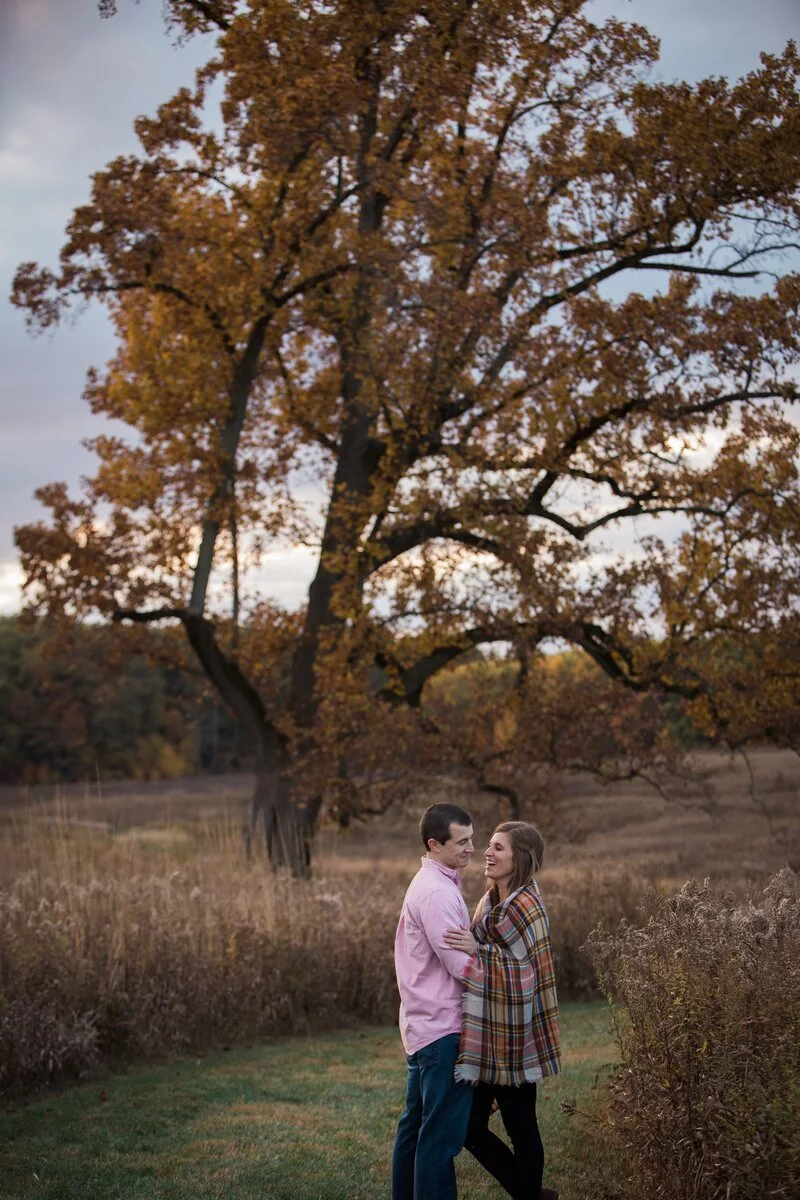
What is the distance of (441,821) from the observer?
455 centimetres

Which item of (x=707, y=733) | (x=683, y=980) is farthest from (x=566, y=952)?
(x=683, y=980)

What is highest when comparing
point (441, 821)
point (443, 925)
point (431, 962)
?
point (441, 821)

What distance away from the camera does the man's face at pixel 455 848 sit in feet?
14.9

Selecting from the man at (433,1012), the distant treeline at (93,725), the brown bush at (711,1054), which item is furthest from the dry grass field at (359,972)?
the distant treeline at (93,725)

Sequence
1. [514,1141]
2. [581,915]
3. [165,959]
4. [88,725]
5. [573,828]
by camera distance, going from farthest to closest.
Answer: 1. [88,725]
2. [573,828]
3. [581,915]
4. [165,959]
5. [514,1141]

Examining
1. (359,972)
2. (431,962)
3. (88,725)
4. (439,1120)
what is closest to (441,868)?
(431,962)

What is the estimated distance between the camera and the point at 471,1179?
5.80 m

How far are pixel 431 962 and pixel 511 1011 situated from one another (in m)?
Result: 0.34

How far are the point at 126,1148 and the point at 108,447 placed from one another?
45.9 ft

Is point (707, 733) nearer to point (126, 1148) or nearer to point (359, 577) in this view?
point (359, 577)

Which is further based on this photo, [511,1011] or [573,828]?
[573,828]

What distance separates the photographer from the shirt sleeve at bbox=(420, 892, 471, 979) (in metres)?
4.39

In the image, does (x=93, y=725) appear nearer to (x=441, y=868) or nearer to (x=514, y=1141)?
(x=514, y=1141)

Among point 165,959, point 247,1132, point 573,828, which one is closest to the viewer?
point 247,1132
